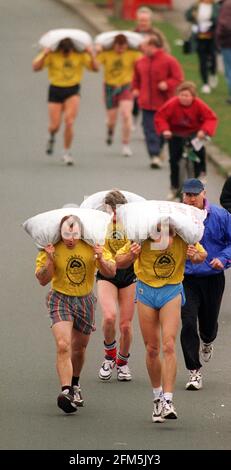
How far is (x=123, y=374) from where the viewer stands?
595 inches

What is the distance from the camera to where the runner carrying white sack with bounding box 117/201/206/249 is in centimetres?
1327

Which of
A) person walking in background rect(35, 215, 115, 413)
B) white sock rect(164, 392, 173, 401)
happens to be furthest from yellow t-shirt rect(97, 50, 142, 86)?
white sock rect(164, 392, 173, 401)

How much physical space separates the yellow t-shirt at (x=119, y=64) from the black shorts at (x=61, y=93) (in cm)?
106

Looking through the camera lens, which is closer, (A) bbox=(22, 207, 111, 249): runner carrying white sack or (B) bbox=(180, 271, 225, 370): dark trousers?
(A) bbox=(22, 207, 111, 249): runner carrying white sack

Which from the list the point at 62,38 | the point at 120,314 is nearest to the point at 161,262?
the point at 120,314

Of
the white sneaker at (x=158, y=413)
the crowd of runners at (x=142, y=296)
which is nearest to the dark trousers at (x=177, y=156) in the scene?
the crowd of runners at (x=142, y=296)

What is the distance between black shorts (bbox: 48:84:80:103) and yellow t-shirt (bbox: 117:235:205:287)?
11.7 metres

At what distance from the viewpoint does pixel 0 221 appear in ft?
72.5

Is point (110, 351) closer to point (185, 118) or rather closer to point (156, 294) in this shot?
point (156, 294)

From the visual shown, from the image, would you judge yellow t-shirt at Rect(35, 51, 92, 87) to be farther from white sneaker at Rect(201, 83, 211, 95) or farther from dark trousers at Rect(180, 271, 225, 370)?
dark trousers at Rect(180, 271, 225, 370)

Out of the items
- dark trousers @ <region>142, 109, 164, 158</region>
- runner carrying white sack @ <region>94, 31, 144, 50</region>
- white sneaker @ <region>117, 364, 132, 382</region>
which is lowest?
white sneaker @ <region>117, 364, 132, 382</region>

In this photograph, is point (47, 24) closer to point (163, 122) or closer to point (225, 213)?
point (163, 122)

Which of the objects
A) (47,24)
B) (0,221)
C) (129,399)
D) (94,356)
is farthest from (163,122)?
(47,24)

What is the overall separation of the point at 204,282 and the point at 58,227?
6.05 ft
